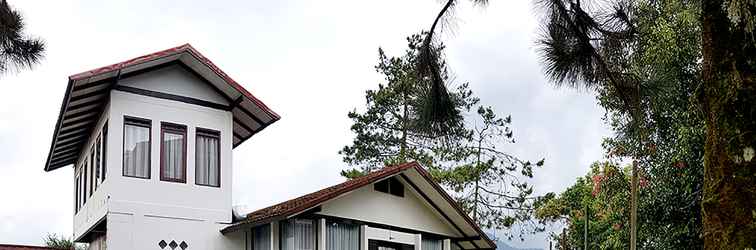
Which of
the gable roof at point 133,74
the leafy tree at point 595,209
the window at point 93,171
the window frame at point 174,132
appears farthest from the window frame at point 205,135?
the leafy tree at point 595,209

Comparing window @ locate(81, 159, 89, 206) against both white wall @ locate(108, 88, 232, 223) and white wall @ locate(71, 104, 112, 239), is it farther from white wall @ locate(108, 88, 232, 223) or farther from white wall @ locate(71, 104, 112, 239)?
white wall @ locate(108, 88, 232, 223)

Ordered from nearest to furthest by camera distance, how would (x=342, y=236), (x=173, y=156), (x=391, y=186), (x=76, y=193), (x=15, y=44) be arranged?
1. (x=15, y=44)
2. (x=173, y=156)
3. (x=342, y=236)
4. (x=391, y=186)
5. (x=76, y=193)

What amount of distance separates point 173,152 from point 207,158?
66cm

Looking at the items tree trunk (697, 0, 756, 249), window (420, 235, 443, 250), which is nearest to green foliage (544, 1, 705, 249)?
window (420, 235, 443, 250)

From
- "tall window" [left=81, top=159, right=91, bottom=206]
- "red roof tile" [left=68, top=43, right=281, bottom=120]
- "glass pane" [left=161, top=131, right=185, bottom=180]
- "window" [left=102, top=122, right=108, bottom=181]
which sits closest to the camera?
"red roof tile" [left=68, top=43, right=281, bottom=120]

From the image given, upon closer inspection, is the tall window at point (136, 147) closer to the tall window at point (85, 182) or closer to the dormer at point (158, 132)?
the dormer at point (158, 132)

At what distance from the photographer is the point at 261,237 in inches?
615

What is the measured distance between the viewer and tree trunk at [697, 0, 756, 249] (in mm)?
4398

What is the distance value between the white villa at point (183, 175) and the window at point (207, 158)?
17 millimetres

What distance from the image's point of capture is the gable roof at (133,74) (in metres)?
14.6

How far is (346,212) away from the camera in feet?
52.9

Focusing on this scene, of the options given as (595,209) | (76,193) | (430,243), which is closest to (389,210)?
(430,243)

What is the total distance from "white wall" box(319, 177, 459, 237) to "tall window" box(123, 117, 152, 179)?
296cm

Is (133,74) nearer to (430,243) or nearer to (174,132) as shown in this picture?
(174,132)
